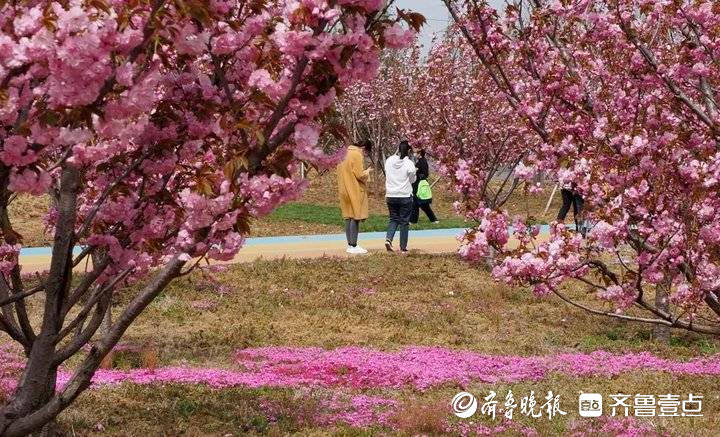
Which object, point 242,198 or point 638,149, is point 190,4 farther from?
Result: point 638,149

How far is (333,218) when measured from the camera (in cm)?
2425

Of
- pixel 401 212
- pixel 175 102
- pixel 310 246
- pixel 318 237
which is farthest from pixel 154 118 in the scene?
pixel 318 237

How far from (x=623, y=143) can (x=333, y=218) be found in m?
17.8

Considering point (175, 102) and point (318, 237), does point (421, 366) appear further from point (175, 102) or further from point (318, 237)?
point (318, 237)

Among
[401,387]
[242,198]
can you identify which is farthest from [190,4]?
[401,387]

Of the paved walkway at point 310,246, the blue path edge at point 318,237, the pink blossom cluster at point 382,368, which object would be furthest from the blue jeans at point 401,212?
the pink blossom cluster at point 382,368

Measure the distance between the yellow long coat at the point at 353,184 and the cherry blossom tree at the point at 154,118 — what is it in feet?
29.6

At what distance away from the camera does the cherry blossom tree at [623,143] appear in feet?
21.3

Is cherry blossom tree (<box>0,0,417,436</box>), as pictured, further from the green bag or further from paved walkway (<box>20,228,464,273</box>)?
the green bag

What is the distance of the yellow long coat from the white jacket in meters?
0.66

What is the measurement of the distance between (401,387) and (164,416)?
222cm

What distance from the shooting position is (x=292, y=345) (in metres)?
9.54

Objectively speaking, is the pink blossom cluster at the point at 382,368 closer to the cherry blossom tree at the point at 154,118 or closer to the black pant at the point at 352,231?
the cherry blossom tree at the point at 154,118

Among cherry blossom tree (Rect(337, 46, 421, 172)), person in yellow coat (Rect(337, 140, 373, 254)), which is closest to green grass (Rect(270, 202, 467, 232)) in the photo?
cherry blossom tree (Rect(337, 46, 421, 172))
